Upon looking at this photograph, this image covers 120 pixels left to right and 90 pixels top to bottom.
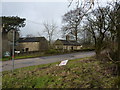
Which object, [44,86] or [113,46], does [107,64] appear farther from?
[44,86]

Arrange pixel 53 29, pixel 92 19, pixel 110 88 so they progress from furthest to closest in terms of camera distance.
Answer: pixel 53 29
pixel 92 19
pixel 110 88

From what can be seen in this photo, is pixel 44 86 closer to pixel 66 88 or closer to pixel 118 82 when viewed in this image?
pixel 66 88

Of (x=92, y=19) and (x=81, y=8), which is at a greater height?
(x=92, y=19)

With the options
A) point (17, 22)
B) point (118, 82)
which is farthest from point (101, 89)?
point (17, 22)

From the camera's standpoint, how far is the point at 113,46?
534 centimetres

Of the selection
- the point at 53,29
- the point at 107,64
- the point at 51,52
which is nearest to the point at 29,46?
the point at 53,29

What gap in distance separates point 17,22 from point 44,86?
27.0 meters

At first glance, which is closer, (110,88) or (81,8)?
(110,88)

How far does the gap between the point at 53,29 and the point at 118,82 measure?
29339 mm

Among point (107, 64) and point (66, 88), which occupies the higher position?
point (107, 64)

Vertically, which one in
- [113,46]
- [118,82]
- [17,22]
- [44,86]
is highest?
[17,22]

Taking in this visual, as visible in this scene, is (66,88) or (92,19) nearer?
(66,88)

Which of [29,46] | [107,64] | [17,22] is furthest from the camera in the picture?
[29,46]

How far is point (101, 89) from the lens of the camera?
410 centimetres
